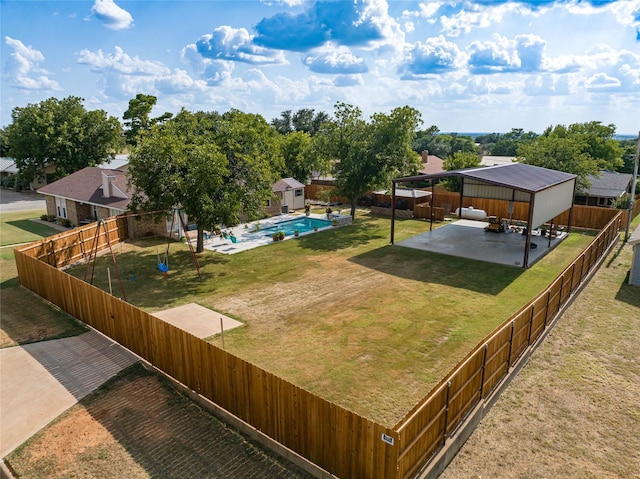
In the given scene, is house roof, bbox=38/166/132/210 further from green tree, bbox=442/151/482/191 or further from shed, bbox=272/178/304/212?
A: green tree, bbox=442/151/482/191

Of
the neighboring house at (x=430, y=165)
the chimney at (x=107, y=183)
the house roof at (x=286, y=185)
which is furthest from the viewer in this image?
the neighboring house at (x=430, y=165)

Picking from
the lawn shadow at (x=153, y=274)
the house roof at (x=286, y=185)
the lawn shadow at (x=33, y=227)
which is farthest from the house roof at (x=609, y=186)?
the lawn shadow at (x=33, y=227)

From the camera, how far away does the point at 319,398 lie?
8406mm

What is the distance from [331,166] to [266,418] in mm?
28534

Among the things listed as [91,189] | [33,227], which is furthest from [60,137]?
[91,189]

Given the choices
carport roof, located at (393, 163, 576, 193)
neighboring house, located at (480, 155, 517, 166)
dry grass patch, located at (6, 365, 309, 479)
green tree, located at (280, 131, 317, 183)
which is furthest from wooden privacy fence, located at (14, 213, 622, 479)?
neighboring house, located at (480, 155, 517, 166)

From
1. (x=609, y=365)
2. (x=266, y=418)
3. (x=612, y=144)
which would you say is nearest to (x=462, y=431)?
(x=266, y=418)

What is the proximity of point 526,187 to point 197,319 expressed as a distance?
17590 mm

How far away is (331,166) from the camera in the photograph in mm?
36250

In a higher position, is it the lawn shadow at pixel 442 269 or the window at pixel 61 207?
the window at pixel 61 207

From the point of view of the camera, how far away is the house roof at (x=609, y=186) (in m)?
36.7

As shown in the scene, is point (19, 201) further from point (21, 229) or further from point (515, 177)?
point (515, 177)

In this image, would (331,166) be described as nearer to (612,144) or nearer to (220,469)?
(220,469)

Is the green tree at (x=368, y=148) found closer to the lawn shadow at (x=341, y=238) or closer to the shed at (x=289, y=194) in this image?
the lawn shadow at (x=341, y=238)
